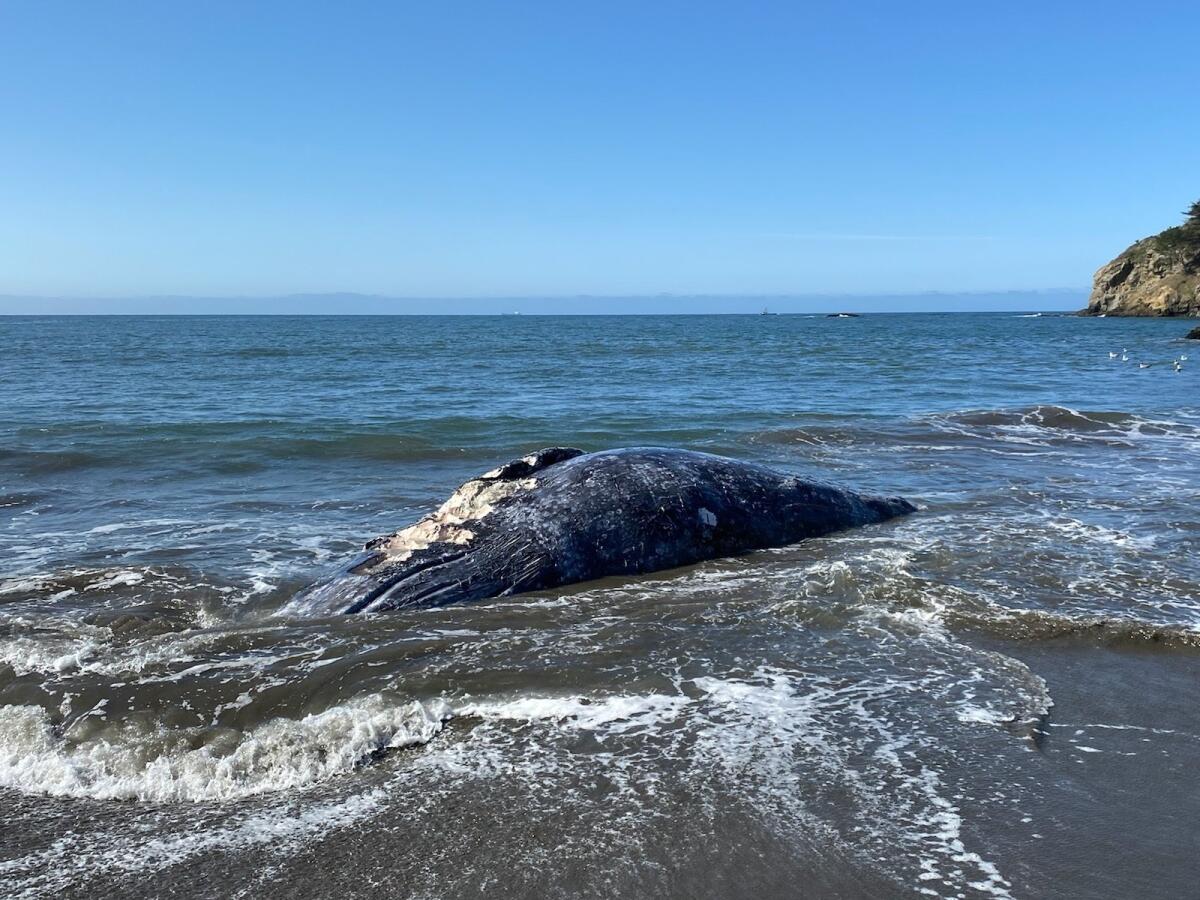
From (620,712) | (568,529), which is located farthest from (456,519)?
(620,712)

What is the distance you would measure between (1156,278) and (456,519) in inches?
3904

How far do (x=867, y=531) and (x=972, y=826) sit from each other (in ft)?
15.9

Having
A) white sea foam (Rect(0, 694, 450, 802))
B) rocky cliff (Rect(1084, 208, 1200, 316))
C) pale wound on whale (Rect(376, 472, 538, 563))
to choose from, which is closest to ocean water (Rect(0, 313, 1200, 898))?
white sea foam (Rect(0, 694, 450, 802))

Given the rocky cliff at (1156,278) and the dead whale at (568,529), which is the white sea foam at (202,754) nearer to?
the dead whale at (568,529)

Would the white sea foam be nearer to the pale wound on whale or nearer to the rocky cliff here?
the pale wound on whale

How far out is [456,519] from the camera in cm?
694

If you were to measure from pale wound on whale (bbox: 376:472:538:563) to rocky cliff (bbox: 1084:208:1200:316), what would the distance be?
307ft

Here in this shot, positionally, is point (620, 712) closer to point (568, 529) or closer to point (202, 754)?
point (202, 754)

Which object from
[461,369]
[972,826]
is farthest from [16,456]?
[461,369]

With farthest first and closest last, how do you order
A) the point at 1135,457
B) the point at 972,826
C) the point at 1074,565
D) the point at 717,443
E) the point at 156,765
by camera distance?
the point at 717,443 < the point at 1135,457 < the point at 1074,565 < the point at 156,765 < the point at 972,826

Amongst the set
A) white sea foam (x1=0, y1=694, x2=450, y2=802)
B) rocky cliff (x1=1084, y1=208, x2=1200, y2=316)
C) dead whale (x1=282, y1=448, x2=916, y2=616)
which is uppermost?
rocky cliff (x1=1084, y1=208, x2=1200, y2=316)

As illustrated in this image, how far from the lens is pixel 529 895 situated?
10.6 feet

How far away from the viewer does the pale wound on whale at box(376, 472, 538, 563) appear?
6801 mm

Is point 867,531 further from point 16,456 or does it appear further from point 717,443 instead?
point 16,456
